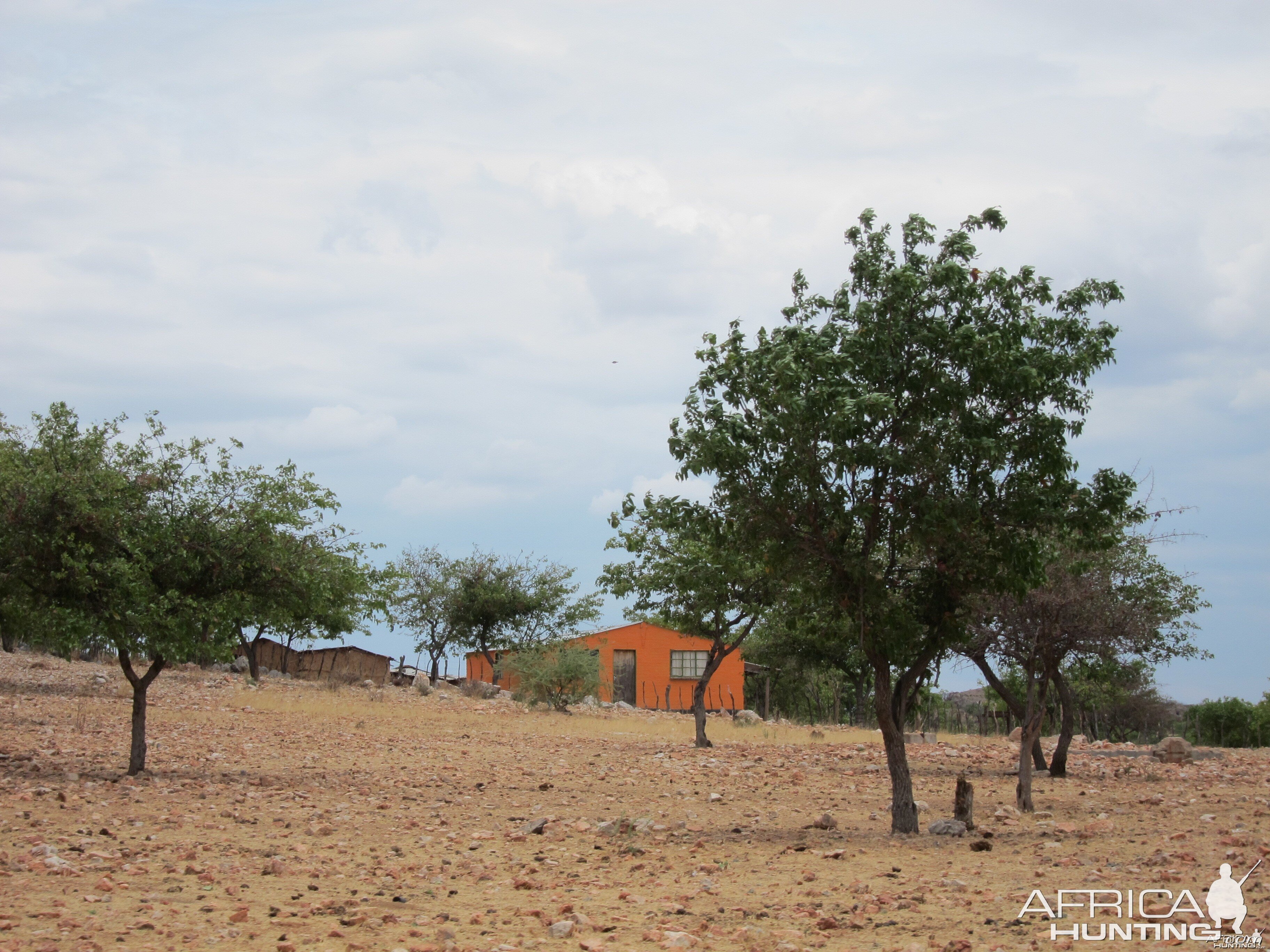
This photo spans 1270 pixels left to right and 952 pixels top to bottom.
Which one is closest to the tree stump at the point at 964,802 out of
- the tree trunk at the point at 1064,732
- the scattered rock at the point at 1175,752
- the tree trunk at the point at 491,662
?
the tree trunk at the point at 1064,732

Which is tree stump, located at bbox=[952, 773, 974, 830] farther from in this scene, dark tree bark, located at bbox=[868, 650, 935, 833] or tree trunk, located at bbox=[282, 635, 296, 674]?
tree trunk, located at bbox=[282, 635, 296, 674]

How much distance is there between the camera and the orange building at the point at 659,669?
176 feet

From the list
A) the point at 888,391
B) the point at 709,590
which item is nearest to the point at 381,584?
the point at 709,590

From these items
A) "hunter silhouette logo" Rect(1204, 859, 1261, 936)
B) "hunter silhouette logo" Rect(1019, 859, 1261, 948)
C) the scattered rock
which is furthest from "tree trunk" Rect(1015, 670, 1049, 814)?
the scattered rock

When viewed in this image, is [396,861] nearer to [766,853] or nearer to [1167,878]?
[766,853]

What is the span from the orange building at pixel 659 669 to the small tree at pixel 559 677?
12.0 m

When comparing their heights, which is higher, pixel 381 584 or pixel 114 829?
pixel 381 584

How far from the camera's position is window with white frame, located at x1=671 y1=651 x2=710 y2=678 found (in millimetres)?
54375

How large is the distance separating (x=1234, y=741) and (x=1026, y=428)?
48.6m

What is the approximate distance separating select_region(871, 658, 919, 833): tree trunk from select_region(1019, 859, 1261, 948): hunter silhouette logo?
12.6 ft

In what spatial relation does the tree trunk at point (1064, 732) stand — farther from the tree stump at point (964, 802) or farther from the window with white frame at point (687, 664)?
the window with white frame at point (687, 664)

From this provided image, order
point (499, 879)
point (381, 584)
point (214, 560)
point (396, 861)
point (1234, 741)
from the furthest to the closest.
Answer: point (1234, 741) → point (381, 584) → point (214, 560) → point (396, 861) → point (499, 879)

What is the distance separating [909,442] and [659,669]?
44700 millimetres

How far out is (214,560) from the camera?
51.4 ft
